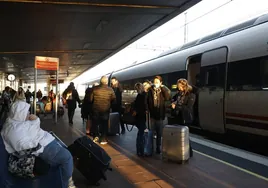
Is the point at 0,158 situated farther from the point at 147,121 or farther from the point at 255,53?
the point at 255,53

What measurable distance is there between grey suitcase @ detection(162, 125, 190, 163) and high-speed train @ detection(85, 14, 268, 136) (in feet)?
7.99

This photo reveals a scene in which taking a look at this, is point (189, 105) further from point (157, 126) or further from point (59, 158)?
point (59, 158)

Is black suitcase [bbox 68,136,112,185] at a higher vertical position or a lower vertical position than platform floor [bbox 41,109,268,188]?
higher

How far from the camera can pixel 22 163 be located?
3.00 metres

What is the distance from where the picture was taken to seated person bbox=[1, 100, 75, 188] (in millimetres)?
3037

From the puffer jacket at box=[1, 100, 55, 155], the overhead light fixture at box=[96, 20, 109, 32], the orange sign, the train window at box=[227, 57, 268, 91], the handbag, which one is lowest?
the handbag

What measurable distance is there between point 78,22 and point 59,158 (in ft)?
28.4

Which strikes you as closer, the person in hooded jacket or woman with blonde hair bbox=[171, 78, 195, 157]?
woman with blonde hair bbox=[171, 78, 195, 157]

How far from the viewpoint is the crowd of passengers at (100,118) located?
307 centimetres

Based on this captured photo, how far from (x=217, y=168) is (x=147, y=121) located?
1.85 metres

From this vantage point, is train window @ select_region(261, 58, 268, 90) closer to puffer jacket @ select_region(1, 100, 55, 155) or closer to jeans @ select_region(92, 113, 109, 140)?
jeans @ select_region(92, 113, 109, 140)

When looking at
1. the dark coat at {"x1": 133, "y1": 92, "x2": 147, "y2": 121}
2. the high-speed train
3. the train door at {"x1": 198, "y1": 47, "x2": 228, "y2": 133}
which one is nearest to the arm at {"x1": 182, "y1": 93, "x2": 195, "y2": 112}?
the dark coat at {"x1": 133, "y1": 92, "x2": 147, "y2": 121}

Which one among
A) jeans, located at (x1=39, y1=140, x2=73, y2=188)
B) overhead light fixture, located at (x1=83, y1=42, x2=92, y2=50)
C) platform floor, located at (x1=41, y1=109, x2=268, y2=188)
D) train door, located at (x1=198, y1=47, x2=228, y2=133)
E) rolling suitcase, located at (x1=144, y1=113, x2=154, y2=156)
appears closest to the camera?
jeans, located at (x1=39, y1=140, x2=73, y2=188)

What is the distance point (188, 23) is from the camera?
19.2 m
